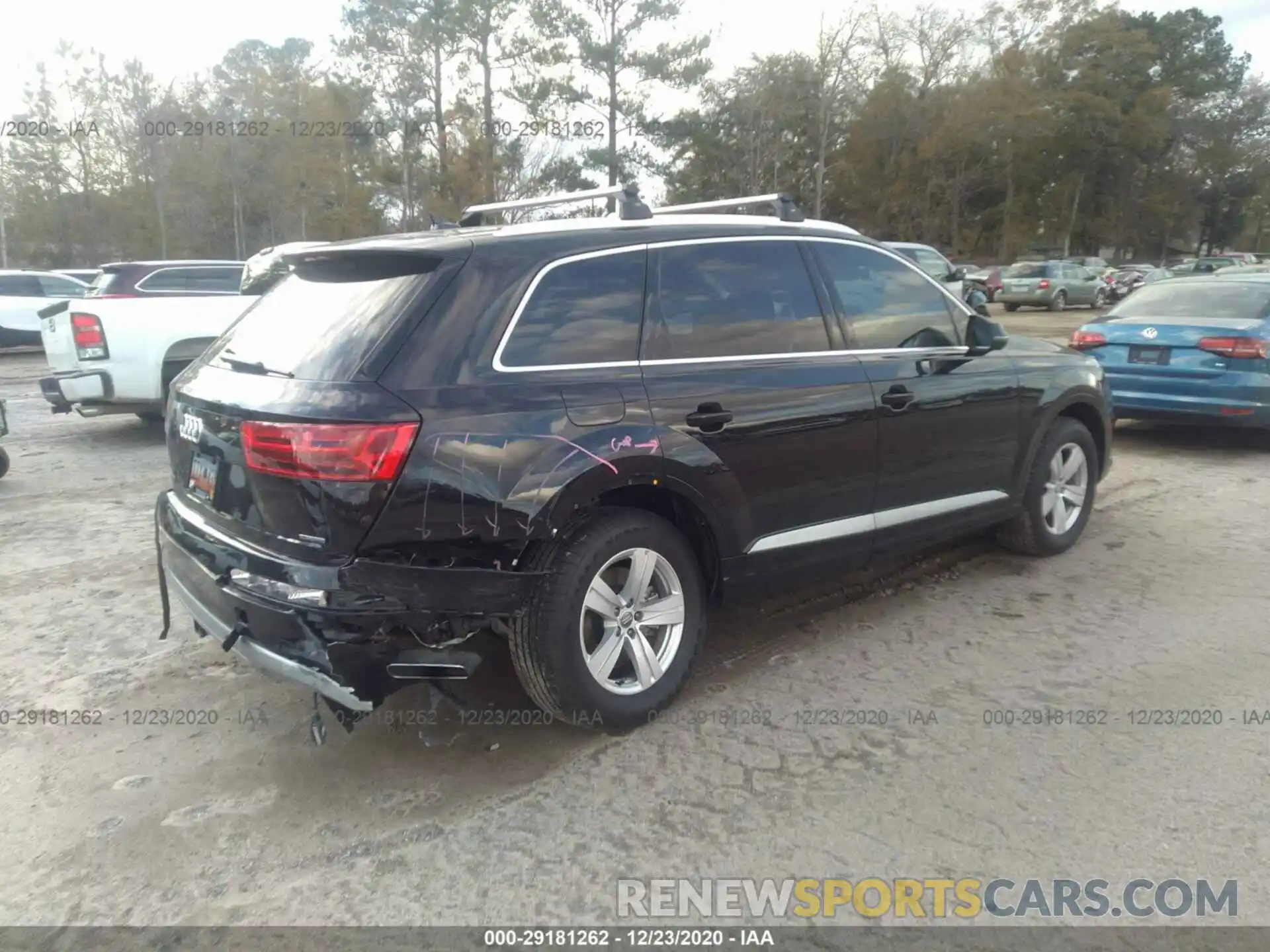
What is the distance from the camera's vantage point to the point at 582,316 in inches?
138

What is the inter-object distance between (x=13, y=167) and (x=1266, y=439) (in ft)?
130

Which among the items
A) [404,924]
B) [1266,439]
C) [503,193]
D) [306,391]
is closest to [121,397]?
[306,391]

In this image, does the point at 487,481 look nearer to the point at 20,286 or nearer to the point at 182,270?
the point at 182,270

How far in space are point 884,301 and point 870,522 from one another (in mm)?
1034

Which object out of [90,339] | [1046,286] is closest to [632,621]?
[90,339]

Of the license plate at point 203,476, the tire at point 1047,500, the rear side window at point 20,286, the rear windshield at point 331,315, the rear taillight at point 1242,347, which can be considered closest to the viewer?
the rear windshield at point 331,315

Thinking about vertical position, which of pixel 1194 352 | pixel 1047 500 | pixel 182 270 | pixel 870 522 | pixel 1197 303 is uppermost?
pixel 182 270

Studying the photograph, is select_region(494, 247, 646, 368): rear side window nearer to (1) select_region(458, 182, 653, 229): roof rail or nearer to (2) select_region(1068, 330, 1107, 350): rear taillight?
(1) select_region(458, 182, 653, 229): roof rail

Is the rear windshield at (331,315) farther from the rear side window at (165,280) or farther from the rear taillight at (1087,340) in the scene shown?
the rear taillight at (1087,340)

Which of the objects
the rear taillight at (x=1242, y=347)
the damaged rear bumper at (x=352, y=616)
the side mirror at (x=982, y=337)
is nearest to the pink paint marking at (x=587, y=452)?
the damaged rear bumper at (x=352, y=616)

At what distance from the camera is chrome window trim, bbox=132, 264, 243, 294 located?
919 centimetres

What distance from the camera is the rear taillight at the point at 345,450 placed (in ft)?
9.64

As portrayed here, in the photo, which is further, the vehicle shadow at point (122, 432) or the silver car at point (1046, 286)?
Answer: the silver car at point (1046, 286)

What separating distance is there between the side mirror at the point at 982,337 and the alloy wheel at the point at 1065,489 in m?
0.92
